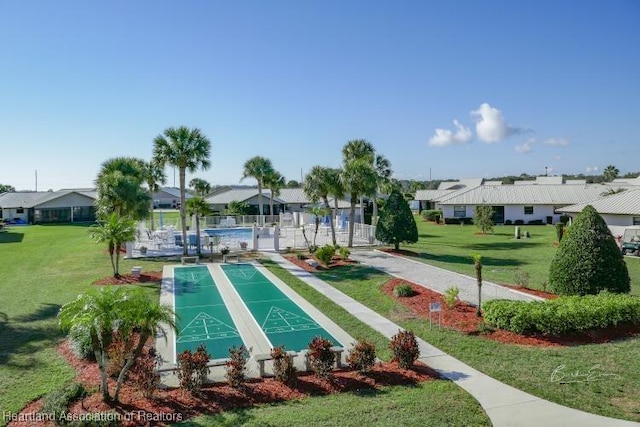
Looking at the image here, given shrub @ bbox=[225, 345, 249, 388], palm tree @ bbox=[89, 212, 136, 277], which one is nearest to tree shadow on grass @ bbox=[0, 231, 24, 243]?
palm tree @ bbox=[89, 212, 136, 277]

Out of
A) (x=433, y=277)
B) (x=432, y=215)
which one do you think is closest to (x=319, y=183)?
(x=433, y=277)

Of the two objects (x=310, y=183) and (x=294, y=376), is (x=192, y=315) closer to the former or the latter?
(x=294, y=376)

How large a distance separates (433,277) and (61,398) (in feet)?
54.3

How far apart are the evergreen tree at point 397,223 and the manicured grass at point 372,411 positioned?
1983cm

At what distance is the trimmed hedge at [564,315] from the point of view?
41.5ft

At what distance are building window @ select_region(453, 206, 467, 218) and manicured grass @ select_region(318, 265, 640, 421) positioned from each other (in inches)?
1689

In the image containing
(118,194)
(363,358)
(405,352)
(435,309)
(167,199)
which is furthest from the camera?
(167,199)

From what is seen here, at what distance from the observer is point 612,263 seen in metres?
15.2

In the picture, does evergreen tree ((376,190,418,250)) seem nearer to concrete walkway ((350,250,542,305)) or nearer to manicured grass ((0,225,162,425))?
concrete walkway ((350,250,542,305))

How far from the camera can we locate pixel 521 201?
174 ft

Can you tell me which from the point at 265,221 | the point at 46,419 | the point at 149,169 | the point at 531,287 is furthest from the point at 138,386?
the point at 265,221

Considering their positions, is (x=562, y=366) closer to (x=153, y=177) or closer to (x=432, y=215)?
(x=153, y=177)

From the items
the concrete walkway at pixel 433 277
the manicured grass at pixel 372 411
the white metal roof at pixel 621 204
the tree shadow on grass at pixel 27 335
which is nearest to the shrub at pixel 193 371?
the manicured grass at pixel 372 411

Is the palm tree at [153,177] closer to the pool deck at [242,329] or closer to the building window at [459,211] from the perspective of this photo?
the pool deck at [242,329]
